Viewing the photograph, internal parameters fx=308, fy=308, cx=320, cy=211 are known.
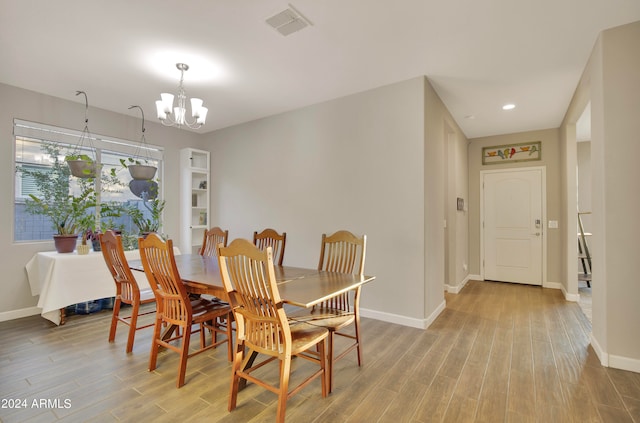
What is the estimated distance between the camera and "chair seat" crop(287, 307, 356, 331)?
2.09 metres

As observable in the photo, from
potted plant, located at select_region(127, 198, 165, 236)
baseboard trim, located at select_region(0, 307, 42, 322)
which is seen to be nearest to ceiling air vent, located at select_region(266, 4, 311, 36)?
potted plant, located at select_region(127, 198, 165, 236)

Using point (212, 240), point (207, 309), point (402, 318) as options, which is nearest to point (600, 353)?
point (402, 318)

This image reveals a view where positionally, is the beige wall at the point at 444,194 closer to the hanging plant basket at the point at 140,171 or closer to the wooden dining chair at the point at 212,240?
the wooden dining chair at the point at 212,240

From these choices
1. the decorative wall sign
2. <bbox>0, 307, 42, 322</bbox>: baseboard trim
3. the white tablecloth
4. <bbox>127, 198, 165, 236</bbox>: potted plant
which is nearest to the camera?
the white tablecloth

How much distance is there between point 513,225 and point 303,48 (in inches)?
187

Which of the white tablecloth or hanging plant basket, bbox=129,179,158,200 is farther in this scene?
hanging plant basket, bbox=129,179,158,200

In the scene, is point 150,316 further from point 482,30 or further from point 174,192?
point 482,30

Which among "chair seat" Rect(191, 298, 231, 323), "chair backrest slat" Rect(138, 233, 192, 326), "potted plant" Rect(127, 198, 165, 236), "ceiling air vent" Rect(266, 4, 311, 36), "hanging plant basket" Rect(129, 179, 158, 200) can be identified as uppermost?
"ceiling air vent" Rect(266, 4, 311, 36)

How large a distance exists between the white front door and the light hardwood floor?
7.23ft

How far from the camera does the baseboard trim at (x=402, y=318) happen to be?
3246 millimetres

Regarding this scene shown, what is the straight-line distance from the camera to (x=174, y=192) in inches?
201

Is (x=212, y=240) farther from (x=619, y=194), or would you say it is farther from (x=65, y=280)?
(x=619, y=194)

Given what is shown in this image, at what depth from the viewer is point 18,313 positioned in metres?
3.53

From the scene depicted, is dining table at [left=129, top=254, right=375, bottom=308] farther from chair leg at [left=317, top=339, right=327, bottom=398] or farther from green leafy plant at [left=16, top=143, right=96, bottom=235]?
green leafy plant at [left=16, top=143, right=96, bottom=235]
